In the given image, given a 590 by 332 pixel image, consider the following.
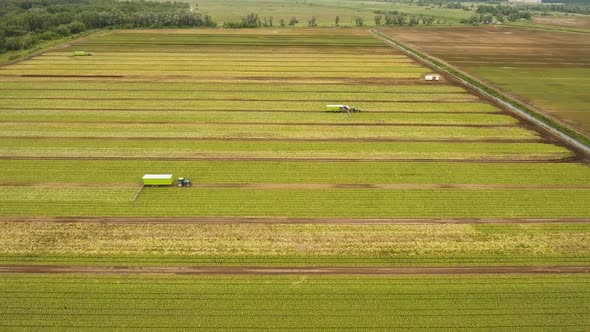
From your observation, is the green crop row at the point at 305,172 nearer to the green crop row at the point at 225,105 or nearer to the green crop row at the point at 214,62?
the green crop row at the point at 225,105

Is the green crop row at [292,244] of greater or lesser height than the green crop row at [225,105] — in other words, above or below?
below

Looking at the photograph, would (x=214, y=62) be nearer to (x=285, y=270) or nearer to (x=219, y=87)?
(x=219, y=87)

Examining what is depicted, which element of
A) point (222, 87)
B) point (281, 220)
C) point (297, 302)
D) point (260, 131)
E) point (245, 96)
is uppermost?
point (222, 87)

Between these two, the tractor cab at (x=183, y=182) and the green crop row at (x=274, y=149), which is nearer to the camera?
the tractor cab at (x=183, y=182)

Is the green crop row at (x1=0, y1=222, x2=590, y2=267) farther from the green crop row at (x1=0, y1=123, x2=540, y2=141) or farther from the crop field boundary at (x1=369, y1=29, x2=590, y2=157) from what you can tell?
the crop field boundary at (x1=369, y1=29, x2=590, y2=157)

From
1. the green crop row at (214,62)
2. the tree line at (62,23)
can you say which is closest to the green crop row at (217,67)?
the green crop row at (214,62)

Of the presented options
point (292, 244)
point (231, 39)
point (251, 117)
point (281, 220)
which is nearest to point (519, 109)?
point (251, 117)
